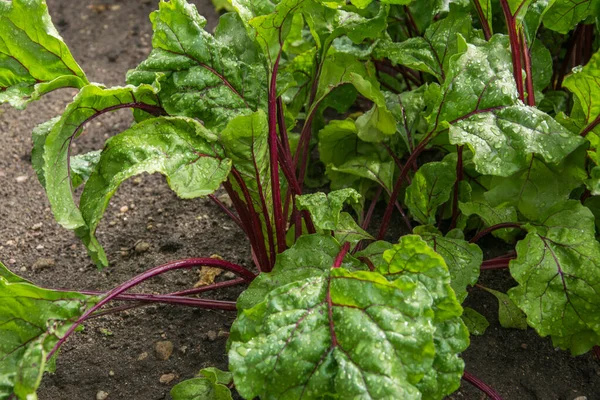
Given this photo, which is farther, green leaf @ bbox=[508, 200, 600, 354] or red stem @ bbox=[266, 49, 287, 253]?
red stem @ bbox=[266, 49, 287, 253]

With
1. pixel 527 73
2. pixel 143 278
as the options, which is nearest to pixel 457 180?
pixel 527 73

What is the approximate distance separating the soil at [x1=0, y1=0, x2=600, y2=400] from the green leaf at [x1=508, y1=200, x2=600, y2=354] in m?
0.22

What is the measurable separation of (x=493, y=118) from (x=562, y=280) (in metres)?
0.43

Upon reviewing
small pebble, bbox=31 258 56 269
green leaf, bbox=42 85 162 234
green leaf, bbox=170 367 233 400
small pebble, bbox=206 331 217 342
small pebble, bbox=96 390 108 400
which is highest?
green leaf, bbox=42 85 162 234

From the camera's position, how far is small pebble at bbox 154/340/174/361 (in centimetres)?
193

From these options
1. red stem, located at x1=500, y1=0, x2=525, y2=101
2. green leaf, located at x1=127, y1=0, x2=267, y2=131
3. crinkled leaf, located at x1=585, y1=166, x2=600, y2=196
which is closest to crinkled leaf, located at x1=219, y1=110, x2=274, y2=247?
green leaf, located at x1=127, y1=0, x2=267, y2=131

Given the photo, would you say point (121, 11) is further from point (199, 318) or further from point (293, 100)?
point (199, 318)

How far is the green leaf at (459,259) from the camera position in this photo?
1.76 meters

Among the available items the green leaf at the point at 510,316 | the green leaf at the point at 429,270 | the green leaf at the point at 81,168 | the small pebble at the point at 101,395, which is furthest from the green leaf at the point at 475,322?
the green leaf at the point at 81,168

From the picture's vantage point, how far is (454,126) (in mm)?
1729

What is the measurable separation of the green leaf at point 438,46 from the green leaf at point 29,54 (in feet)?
3.04

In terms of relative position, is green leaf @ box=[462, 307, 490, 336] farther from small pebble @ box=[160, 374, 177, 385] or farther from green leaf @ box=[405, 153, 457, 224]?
small pebble @ box=[160, 374, 177, 385]

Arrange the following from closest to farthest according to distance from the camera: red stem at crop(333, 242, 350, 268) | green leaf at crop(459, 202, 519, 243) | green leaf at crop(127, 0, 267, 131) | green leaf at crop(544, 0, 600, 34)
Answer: red stem at crop(333, 242, 350, 268) < green leaf at crop(127, 0, 267, 131) < green leaf at crop(459, 202, 519, 243) < green leaf at crop(544, 0, 600, 34)

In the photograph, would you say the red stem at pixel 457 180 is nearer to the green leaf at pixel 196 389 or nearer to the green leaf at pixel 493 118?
the green leaf at pixel 493 118
